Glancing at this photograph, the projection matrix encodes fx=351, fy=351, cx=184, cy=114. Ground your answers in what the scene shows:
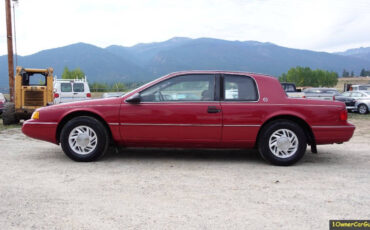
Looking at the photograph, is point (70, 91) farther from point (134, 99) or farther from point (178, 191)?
point (178, 191)

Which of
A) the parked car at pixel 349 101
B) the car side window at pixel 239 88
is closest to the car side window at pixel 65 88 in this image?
the car side window at pixel 239 88

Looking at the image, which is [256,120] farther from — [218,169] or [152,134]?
[152,134]

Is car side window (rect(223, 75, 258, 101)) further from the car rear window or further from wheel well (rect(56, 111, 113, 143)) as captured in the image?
the car rear window

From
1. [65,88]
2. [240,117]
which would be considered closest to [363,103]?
[65,88]

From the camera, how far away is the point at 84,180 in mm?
4617

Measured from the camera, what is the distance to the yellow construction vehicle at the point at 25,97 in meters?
11.6

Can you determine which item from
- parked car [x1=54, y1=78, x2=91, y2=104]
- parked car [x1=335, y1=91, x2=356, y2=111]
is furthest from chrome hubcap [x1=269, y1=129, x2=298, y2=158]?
parked car [x1=335, y1=91, x2=356, y2=111]

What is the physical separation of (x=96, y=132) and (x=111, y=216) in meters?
2.44

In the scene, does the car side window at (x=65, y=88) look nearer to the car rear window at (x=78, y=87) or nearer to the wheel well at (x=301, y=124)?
the car rear window at (x=78, y=87)

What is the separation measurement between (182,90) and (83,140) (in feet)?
5.88

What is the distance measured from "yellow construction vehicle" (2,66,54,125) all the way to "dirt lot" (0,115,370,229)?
5810mm

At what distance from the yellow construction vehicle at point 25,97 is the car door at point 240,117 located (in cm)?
853

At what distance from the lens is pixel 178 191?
416 centimetres

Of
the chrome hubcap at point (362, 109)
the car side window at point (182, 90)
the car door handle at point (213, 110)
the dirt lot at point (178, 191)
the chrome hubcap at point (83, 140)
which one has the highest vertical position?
the car side window at point (182, 90)
